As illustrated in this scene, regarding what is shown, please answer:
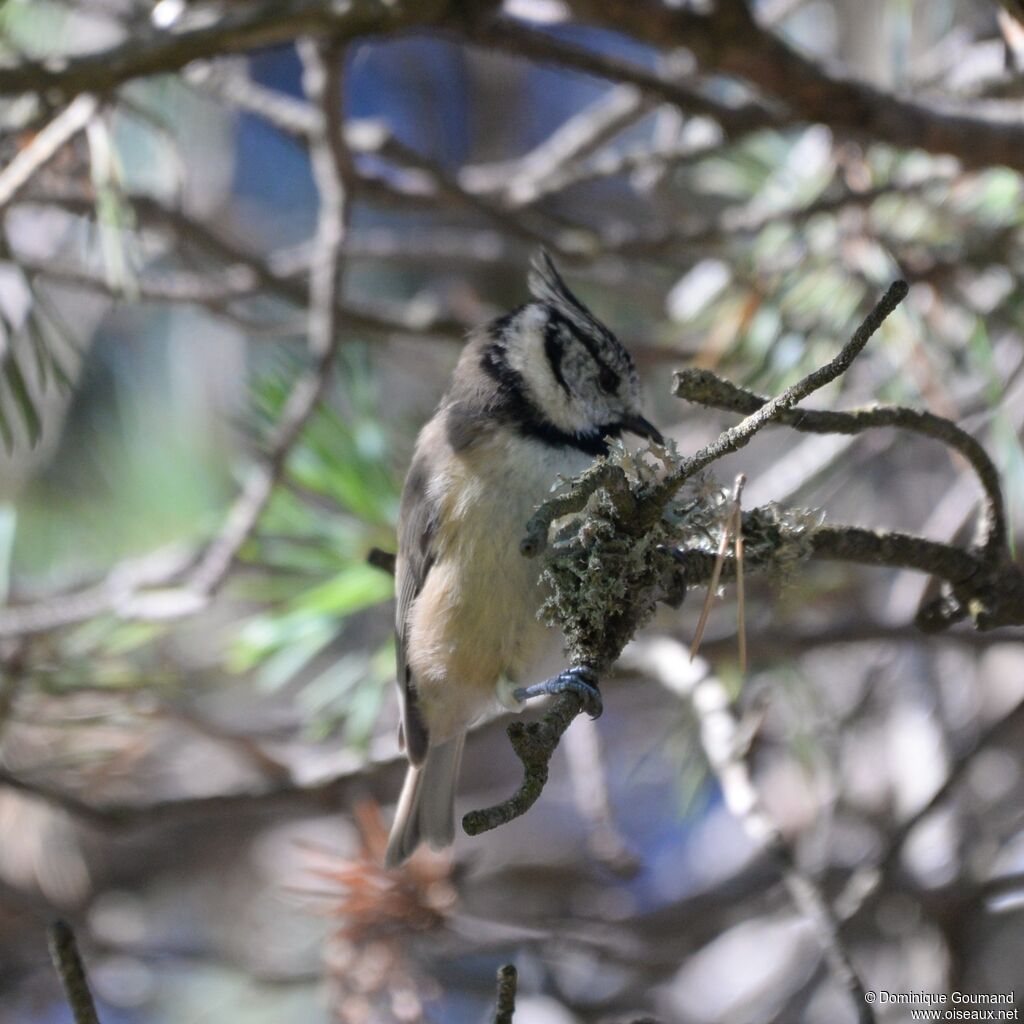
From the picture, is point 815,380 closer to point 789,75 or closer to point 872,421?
point 872,421

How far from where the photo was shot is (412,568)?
99.8 inches

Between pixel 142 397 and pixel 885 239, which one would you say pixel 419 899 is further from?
pixel 142 397

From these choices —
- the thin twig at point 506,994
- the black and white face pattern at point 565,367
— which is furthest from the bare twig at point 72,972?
the black and white face pattern at point 565,367

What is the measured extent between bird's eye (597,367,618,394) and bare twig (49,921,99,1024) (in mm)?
1517

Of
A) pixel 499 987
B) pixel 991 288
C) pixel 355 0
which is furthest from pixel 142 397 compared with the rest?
pixel 499 987

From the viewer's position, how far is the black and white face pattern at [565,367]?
256 cm

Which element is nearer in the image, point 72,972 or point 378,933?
point 72,972

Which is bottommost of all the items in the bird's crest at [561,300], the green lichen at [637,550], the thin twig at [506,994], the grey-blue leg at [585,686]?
the thin twig at [506,994]

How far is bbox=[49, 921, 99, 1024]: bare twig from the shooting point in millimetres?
1483

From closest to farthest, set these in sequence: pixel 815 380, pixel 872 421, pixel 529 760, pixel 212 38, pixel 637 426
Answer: pixel 815 380
pixel 529 760
pixel 872 421
pixel 212 38
pixel 637 426

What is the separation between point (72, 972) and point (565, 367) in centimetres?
154

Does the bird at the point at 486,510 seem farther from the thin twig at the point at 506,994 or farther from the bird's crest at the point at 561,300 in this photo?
the thin twig at the point at 506,994

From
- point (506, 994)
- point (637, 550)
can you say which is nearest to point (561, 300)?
point (637, 550)

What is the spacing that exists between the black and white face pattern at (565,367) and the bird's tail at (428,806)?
2.45 feet
